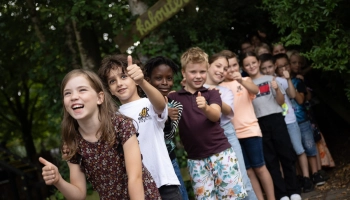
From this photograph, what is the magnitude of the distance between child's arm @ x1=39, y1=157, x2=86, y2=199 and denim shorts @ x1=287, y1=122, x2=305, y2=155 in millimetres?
4222

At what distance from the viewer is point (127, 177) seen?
3.32 meters

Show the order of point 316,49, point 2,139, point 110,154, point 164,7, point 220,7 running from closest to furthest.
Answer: point 110,154, point 316,49, point 164,7, point 220,7, point 2,139

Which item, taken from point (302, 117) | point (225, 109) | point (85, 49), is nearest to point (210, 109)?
point (225, 109)

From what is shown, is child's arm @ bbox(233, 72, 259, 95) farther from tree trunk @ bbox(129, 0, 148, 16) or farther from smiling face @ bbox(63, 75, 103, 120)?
smiling face @ bbox(63, 75, 103, 120)

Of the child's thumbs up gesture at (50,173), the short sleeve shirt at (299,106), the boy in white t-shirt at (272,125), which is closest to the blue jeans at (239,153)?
the boy in white t-shirt at (272,125)

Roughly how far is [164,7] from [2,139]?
11393mm

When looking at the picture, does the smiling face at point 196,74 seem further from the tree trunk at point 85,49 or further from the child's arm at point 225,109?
the tree trunk at point 85,49

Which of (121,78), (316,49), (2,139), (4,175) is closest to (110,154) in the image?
(121,78)

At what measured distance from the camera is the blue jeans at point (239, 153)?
18.1 ft

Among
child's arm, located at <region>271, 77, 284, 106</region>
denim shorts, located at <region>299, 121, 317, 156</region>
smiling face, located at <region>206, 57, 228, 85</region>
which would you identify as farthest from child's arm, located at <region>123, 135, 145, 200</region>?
denim shorts, located at <region>299, 121, 317, 156</region>

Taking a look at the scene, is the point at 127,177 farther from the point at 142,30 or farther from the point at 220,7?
the point at 220,7

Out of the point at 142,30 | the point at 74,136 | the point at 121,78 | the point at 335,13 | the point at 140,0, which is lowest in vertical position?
the point at 74,136

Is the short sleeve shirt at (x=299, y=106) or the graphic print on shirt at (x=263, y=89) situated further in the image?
the short sleeve shirt at (x=299, y=106)

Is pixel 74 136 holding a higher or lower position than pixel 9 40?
lower
